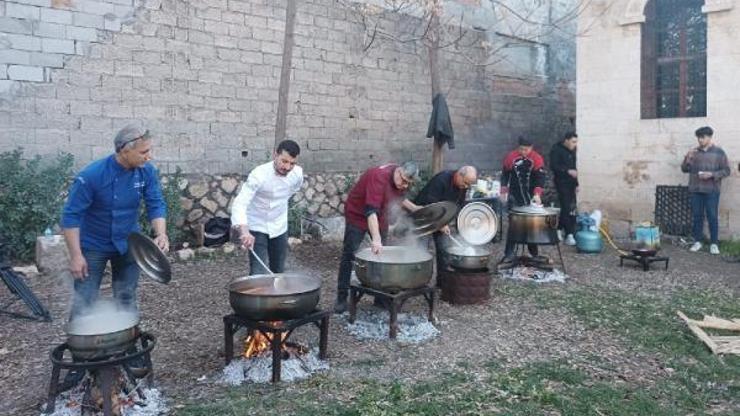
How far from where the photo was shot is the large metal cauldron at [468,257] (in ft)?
19.9

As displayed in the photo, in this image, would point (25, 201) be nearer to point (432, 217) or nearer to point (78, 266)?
point (78, 266)

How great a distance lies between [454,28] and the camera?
40.3ft

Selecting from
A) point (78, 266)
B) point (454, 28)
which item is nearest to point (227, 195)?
point (78, 266)

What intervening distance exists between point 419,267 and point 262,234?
137 cm

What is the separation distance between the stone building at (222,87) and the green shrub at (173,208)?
13.5 inches

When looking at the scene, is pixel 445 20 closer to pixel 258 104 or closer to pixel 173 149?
pixel 258 104

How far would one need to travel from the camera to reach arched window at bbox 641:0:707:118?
9812 mm

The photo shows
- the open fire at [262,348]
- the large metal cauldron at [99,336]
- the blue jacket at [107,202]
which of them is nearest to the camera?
the large metal cauldron at [99,336]

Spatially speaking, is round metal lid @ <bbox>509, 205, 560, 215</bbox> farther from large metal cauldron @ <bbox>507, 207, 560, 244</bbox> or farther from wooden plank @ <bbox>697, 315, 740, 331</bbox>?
wooden plank @ <bbox>697, 315, 740, 331</bbox>

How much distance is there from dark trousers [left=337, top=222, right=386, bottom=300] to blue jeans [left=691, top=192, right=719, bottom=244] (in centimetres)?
620

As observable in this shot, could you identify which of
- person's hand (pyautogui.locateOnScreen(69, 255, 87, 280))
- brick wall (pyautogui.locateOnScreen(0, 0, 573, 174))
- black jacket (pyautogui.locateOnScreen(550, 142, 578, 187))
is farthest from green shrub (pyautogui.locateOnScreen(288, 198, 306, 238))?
person's hand (pyautogui.locateOnScreen(69, 255, 87, 280))

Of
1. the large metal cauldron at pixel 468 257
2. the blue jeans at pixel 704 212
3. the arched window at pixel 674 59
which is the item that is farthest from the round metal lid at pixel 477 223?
the arched window at pixel 674 59

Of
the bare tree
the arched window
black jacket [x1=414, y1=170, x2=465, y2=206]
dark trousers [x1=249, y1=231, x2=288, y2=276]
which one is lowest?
dark trousers [x1=249, y1=231, x2=288, y2=276]

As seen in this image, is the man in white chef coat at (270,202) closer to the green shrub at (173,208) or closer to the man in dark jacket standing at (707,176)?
the green shrub at (173,208)
